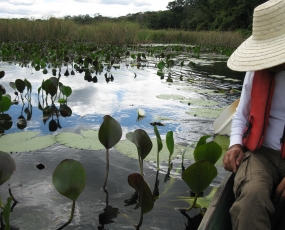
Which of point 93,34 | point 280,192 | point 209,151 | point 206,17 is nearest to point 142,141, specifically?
point 209,151

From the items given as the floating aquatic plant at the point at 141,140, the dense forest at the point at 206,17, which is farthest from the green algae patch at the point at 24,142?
the dense forest at the point at 206,17

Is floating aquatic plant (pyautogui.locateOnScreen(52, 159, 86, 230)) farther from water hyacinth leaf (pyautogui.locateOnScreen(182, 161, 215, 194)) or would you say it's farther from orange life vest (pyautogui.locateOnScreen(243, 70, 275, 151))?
orange life vest (pyautogui.locateOnScreen(243, 70, 275, 151))

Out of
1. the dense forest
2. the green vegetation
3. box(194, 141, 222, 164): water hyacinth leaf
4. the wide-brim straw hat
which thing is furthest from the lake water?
the dense forest

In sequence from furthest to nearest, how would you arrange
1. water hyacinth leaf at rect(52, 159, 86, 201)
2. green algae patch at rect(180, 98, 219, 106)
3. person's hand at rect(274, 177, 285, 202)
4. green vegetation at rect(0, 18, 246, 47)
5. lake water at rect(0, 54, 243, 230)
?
green vegetation at rect(0, 18, 246, 47)
green algae patch at rect(180, 98, 219, 106)
lake water at rect(0, 54, 243, 230)
water hyacinth leaf at rect(52, 159, 86, 201)
person's hand at rect(274, 177, 285, 202)

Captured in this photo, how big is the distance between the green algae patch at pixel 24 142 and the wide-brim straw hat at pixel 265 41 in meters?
1.54

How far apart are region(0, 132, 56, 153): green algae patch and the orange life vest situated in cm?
151

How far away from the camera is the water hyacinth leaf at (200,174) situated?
4.54 feet

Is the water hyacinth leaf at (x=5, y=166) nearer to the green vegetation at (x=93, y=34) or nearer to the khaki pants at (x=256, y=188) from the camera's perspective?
the khaki pants at (x=256, y=188)

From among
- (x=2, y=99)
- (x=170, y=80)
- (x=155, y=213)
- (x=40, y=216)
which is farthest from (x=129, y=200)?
(x=170, y=80)

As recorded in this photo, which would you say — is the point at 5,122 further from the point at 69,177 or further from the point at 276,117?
the point at 276,117

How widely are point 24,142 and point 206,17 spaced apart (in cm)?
3362

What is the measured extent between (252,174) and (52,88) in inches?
95.6

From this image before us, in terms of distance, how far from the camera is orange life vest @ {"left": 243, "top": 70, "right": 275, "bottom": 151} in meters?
1.35

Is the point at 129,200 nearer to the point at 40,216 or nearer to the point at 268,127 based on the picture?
the point at 40,216
